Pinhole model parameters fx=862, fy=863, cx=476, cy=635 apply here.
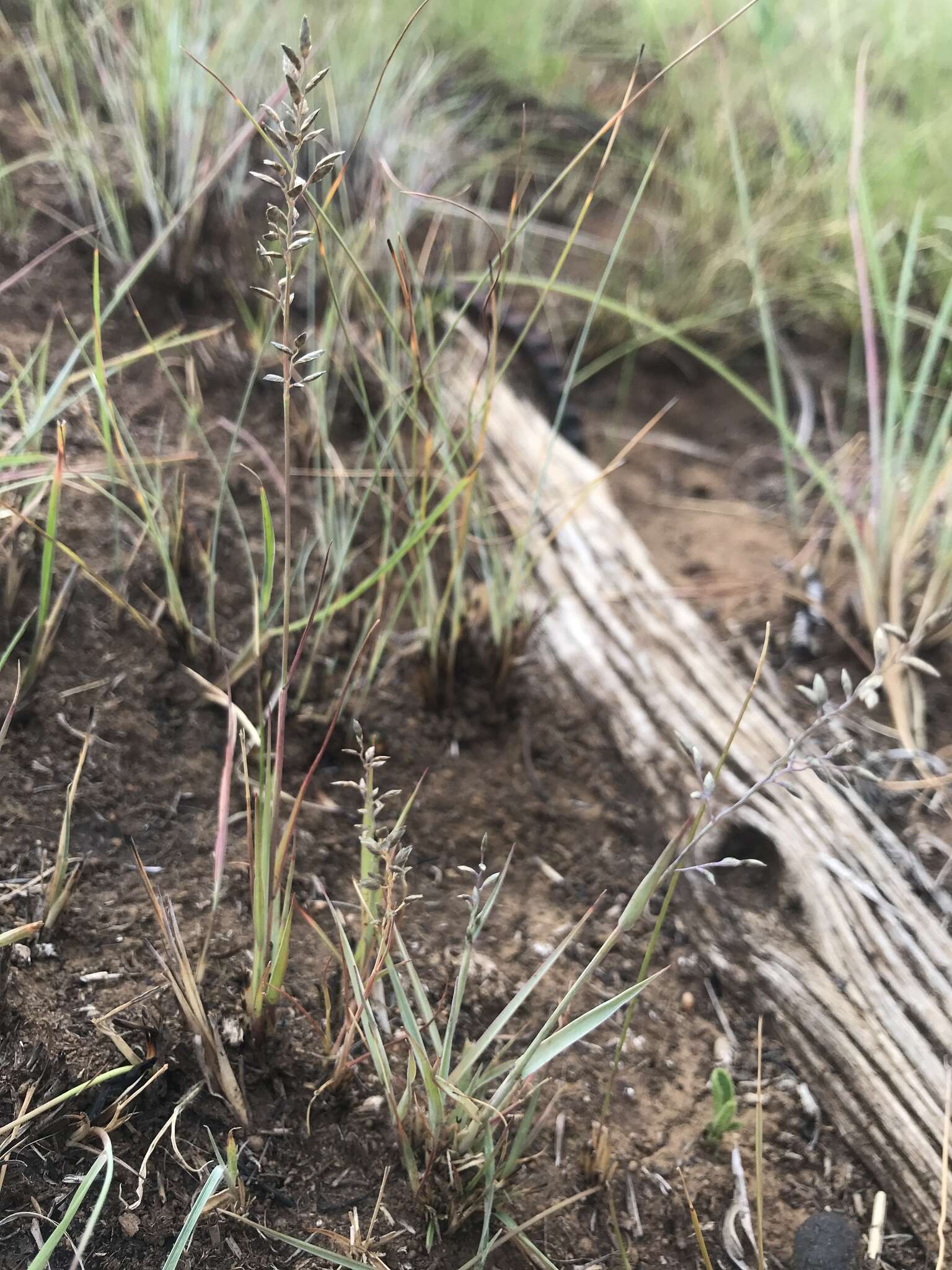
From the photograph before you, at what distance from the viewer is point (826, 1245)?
82cm

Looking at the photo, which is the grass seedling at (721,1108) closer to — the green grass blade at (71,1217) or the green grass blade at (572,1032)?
the green grass blade at (572,1032)

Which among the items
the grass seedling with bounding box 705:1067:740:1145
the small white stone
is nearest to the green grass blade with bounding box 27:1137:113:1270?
the small white stone

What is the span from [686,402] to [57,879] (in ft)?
5.54

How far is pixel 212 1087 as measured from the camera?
0.76m

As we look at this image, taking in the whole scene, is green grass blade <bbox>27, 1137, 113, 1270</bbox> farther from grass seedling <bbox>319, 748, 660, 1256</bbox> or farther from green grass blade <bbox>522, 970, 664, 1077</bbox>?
green grass blade <bbox>522, 970, 664, 1077</bbox>

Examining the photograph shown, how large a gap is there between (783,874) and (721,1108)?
0.29 meters

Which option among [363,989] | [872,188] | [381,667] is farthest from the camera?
[872,188]

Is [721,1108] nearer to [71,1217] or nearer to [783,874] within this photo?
[783,874]

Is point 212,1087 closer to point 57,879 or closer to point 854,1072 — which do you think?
point 57,879

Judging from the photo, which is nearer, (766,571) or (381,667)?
(381,667)

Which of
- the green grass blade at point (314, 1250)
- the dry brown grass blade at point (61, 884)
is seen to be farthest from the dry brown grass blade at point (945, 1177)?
the dry brown grass blade at point (61, 884)

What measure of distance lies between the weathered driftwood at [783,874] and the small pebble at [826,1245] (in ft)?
0.28

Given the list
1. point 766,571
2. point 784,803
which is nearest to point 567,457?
point 766,571

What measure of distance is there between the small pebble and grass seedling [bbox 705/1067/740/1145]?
103 mm
